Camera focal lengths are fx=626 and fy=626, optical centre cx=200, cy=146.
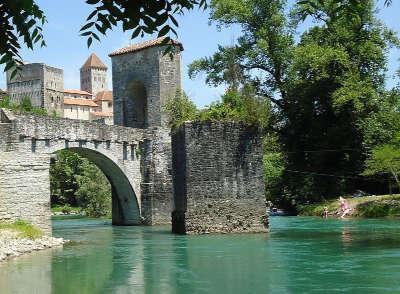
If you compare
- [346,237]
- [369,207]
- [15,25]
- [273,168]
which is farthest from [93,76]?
[15,25]

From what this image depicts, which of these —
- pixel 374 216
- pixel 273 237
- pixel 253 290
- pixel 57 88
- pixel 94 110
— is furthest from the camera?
pixel 94 110

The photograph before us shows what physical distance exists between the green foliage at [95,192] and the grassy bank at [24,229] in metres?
15.3

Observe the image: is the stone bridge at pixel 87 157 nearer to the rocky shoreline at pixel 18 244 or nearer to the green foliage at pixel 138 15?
the rocky shoreline at pixel 18 244

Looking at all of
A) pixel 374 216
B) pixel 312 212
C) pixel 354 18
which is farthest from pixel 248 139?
pixel 354 18

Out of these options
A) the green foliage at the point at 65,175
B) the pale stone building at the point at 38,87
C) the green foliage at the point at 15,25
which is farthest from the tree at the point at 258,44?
the pale stone building at the point at 38,87

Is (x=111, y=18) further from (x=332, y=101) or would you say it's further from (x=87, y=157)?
(x=332, y=101)

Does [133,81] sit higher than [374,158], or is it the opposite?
[133,81]

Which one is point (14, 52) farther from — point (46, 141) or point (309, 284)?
point (46, 141)

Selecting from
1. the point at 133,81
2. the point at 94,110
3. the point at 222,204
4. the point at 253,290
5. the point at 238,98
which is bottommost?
the point at 253,290

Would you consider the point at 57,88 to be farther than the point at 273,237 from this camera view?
Yes

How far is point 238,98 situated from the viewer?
18.6 m

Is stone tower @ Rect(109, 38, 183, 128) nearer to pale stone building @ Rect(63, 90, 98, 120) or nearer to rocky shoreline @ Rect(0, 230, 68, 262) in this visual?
rocky shoreline @ Rect(0, 230, 68, 262)

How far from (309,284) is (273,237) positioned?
7.76m

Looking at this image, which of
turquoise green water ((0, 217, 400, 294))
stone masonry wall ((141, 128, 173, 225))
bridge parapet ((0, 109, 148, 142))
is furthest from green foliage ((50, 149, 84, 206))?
turquoise green water ((0, 217, 400, 294))
